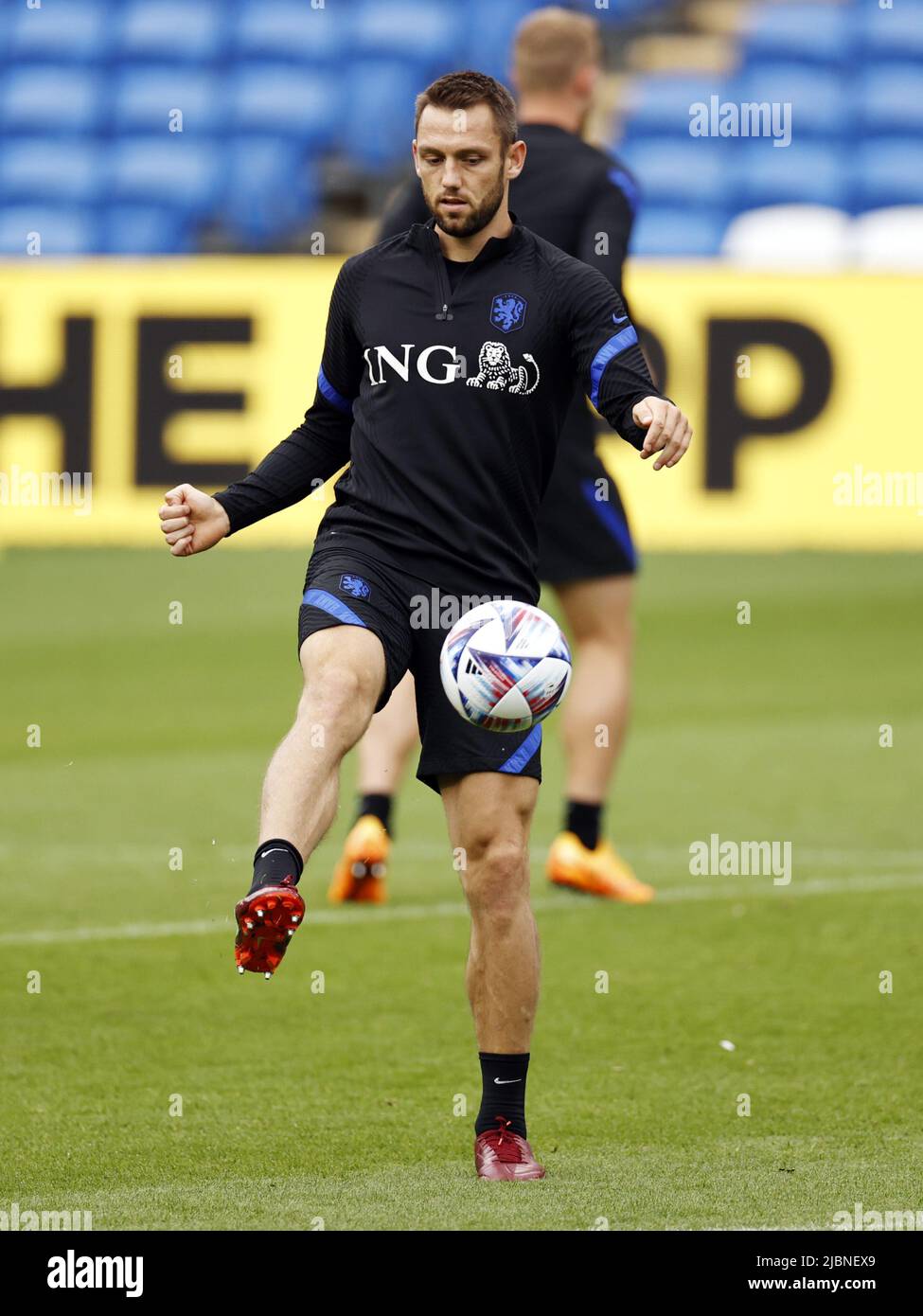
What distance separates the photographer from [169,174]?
20672 millimetres

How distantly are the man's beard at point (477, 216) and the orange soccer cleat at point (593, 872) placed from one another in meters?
3.35

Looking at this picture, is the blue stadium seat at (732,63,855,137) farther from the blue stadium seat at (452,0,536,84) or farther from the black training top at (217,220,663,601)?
the black training top at (217,220,663,601)

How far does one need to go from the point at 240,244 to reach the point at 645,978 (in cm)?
1515

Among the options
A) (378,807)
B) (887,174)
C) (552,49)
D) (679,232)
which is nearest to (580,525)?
(378,807)

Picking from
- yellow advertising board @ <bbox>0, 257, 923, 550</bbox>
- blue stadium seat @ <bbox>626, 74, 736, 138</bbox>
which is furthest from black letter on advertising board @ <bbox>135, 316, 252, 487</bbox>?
blue stadium seat @ <bbox>626, 74, 736, 138</bbox>

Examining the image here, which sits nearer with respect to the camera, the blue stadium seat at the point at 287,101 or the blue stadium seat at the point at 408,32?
the blue stadium seat at the point at 287,101

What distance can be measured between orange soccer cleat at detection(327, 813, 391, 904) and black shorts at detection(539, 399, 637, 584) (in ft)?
3.37

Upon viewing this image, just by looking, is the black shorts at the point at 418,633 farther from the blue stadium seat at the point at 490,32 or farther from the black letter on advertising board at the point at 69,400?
the blue stadium seat at the point at 490,32

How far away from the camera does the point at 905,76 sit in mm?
21219

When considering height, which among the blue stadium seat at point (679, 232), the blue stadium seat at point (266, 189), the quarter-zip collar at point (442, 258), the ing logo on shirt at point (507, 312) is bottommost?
the ing logo on shirt at point (507, 312)

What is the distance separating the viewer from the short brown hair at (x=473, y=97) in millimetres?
4344

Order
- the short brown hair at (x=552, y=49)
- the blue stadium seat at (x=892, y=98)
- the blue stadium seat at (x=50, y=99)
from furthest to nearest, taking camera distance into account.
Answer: the blue stadium seat at (x=50, y=99)
the blue stadium seat at (x=892, y=98)
the short brown hair at (x=552, y=49)

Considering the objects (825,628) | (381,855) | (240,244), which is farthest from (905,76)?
(381,855)

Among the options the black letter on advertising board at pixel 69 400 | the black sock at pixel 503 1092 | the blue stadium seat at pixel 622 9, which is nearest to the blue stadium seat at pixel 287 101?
the blue stadium seat at pixel 622 9
